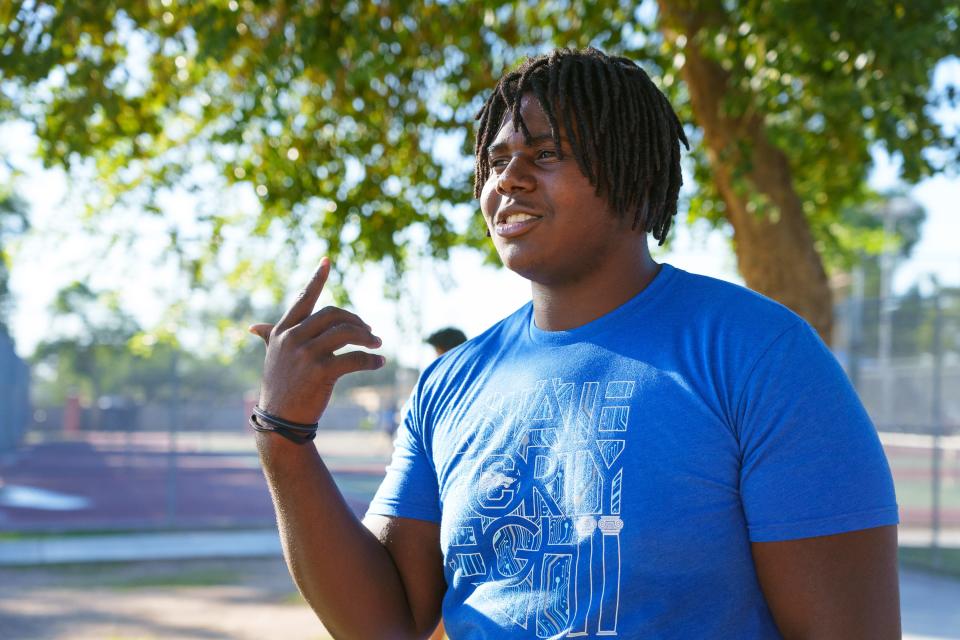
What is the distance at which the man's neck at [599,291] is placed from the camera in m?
1.64

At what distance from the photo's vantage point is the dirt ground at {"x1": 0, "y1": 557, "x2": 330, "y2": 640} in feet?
25.2

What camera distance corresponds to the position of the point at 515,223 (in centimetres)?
164

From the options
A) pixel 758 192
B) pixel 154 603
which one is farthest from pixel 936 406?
pixel 154 603

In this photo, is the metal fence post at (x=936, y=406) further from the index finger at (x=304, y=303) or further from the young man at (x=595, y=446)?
the index finger at (x=304, y=303)

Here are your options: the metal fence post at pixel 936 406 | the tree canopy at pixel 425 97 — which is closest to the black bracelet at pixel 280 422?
the tree canopy at pixel 425 97

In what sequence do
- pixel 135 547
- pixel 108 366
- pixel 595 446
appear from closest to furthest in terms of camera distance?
pixel 595 446, pixel 135 547, pixel 108 366

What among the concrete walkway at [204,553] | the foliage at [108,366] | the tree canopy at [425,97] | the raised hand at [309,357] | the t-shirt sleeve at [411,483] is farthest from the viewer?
the foliage at [108,366]

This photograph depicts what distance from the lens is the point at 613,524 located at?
142 centimetres

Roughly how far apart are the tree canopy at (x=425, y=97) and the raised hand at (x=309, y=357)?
3817 mm

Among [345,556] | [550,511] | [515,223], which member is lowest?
[345,556]

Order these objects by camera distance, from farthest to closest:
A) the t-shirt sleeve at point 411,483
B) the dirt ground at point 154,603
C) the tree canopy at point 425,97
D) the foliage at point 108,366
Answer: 1. the foliage at point 108,366
2. the dirt ground at point 154,603
3. the tree canopy at point 425,97
4. the t-shirt sleeve at point 411,483

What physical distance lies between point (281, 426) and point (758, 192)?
15.9 feet

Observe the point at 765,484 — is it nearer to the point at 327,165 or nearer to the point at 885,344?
the point at 327,165

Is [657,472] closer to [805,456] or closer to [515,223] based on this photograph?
[805,456]
